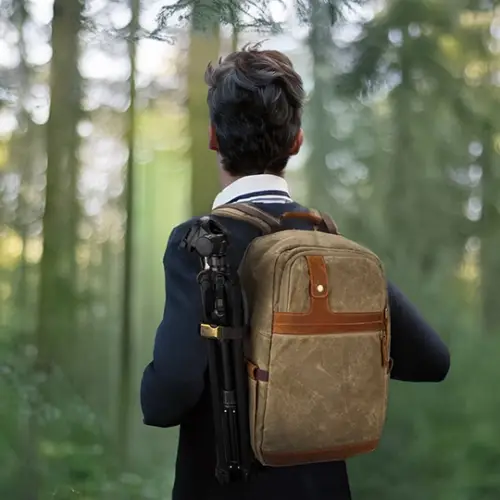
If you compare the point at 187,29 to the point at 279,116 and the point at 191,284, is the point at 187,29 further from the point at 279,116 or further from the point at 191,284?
the point at 191,284

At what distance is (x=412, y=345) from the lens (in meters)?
1.56

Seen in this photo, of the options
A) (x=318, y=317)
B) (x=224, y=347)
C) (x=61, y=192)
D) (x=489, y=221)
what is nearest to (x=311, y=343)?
(x=318, y=317)

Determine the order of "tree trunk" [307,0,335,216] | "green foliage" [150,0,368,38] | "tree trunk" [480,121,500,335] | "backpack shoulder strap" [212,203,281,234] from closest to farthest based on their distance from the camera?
"backpack shoulder strap" [212,203,281,234]
"green foliage" [150,0,368,38]
"tree trunk" [307,0,335,216]
"tree trunk" [480,121,500,335]

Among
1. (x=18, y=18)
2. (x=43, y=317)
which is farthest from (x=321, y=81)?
(x=43, y=317)

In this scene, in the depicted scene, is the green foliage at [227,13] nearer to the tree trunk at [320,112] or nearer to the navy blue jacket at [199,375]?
the tree trunk at [320,112]

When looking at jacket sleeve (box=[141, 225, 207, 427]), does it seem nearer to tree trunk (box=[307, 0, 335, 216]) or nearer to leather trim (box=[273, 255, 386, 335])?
leather trim (box=[273, 255, 386, 335])

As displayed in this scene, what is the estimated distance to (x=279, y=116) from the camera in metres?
1.45

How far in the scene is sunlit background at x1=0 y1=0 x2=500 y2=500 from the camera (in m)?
2.69

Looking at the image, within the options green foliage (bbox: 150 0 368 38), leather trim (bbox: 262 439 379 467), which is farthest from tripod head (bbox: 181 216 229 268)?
green foliage (bbox: 150 0 368 38)

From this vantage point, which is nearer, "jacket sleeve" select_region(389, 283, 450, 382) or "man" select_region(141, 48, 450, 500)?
"man" select_region(141, 48, 450, 500)

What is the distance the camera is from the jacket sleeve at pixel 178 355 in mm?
1303

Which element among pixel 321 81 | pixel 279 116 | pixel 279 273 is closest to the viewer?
pixel 279 273

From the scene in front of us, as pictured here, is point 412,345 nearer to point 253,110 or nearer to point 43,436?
point 253,110

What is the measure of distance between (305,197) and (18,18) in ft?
4.19
